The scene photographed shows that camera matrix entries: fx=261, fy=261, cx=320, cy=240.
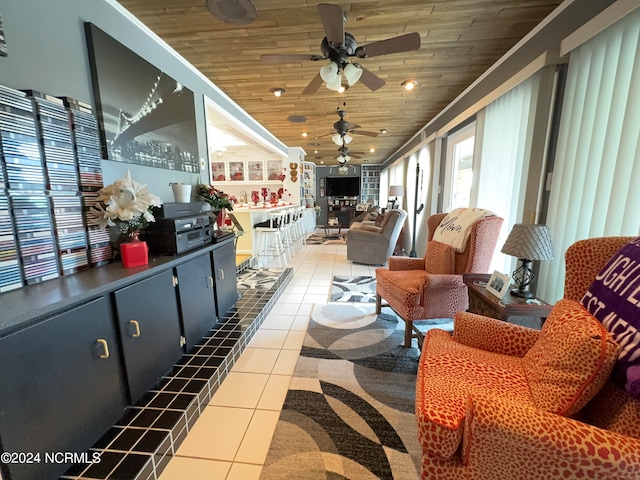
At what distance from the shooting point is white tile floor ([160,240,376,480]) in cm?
120

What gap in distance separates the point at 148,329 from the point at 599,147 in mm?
2822

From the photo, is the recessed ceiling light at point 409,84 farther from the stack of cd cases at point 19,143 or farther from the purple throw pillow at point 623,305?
the stack of cd cases at point 19,143

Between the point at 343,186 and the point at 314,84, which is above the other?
the point at 314,84

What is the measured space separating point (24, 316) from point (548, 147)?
9.97 ft

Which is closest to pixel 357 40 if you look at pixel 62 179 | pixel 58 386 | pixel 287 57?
pixel 287 57

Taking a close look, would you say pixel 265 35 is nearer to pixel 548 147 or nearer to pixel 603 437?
pixel 548 147

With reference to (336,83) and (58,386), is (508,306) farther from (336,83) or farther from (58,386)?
(58,386)

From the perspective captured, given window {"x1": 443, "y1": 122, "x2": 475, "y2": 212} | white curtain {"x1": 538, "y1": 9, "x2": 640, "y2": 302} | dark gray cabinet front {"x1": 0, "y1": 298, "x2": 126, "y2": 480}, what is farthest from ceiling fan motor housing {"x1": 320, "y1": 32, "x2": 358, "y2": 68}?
window {"x1": 443, "y1": 122, "x2": 475, "y2": 212}

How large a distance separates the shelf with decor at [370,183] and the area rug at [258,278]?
7.09 metres

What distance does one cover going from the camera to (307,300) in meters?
3.06

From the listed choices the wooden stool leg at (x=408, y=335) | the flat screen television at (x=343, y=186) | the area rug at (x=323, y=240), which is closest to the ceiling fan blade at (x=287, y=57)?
the wooden stool leg at (x=408, y=335)

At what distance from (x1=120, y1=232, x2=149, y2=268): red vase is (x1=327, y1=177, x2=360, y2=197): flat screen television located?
8.60 metres

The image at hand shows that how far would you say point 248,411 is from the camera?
4.92ft

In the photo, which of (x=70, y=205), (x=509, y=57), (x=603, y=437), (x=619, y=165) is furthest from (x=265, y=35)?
(x=603, y=437)
